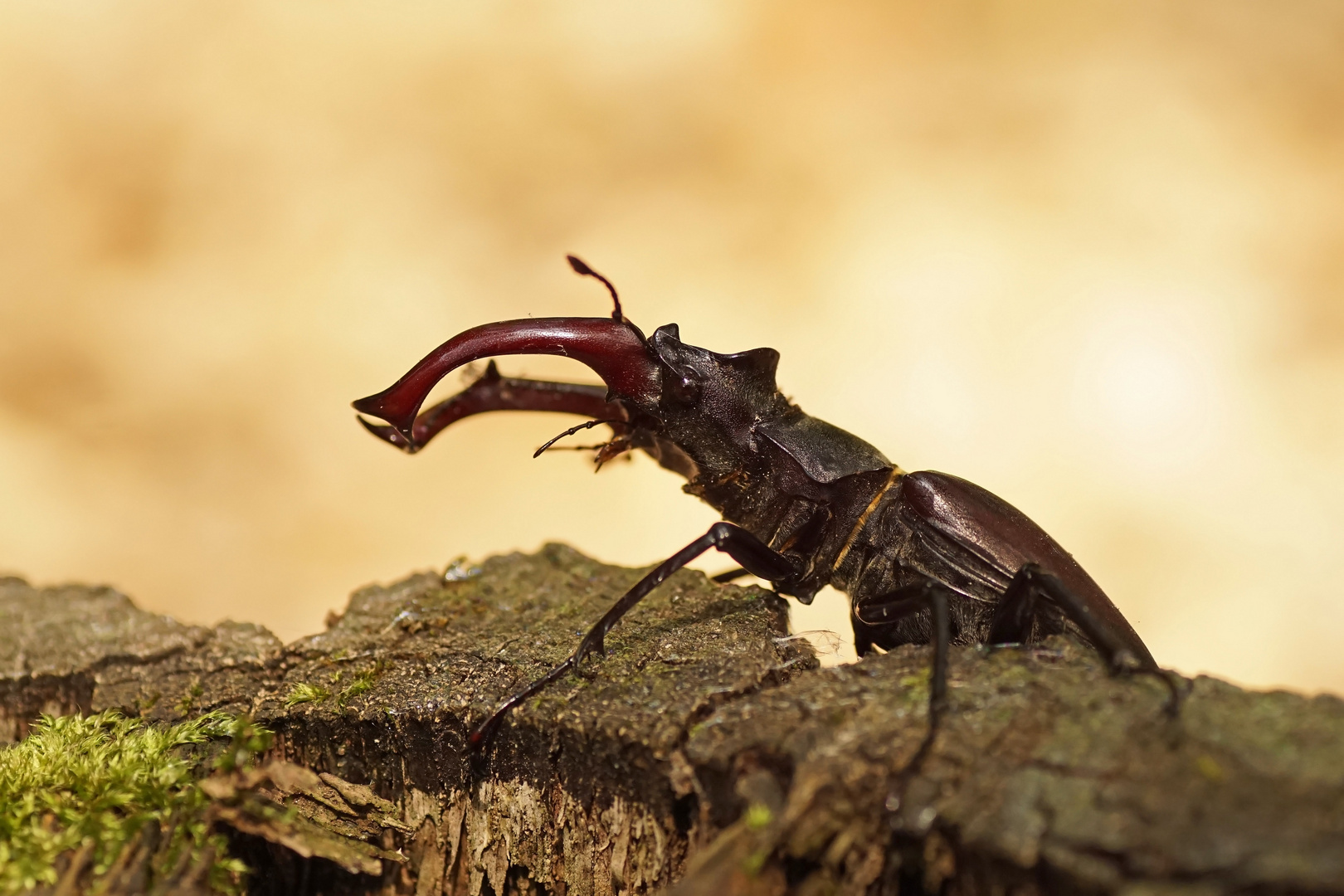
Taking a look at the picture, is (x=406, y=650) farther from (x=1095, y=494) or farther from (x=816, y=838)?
(x=1095, y=494)

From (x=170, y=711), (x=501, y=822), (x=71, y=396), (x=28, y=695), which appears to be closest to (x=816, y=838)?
(x=501, y=822)

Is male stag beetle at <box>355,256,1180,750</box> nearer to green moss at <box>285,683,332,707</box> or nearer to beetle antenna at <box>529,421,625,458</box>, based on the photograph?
beetle antenna at <box>529,421,625,458</box>

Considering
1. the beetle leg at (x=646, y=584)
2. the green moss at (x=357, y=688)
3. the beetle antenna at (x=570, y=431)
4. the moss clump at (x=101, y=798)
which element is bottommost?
the moss clump at (x=101, y=798)

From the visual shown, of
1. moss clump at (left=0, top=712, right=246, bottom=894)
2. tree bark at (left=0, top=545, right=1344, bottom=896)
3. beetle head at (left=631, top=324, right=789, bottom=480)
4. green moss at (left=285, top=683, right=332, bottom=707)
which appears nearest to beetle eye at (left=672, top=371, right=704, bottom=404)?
beetle head at (left=631, top=324, right=789, bottom=480)

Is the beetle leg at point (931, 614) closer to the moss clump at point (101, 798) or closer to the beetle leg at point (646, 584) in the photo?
the beetle leg at point (646, 584)

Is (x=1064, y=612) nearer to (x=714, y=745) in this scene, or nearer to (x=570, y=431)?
(x=714, y=745)

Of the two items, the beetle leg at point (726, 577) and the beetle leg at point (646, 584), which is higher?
the beetle leg at point (726, 577)

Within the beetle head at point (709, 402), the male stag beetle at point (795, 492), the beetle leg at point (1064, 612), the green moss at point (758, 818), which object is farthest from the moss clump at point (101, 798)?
the beetle leg at point (1064, 612)
